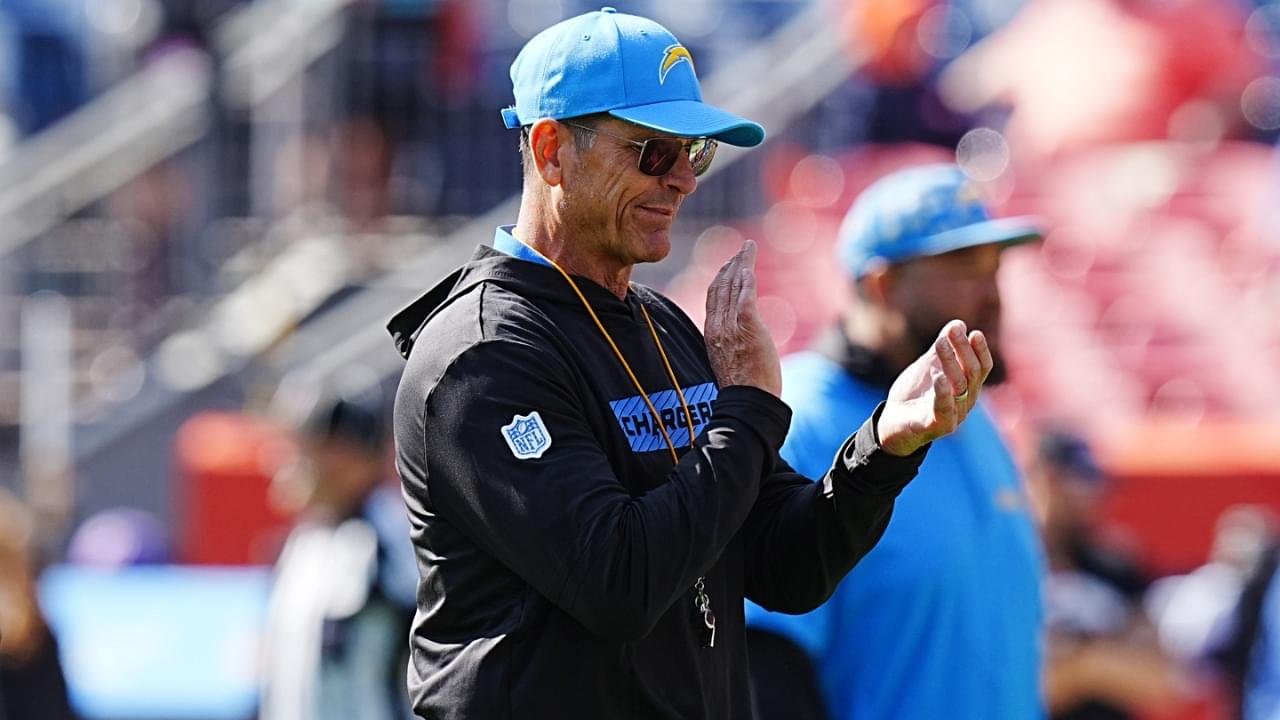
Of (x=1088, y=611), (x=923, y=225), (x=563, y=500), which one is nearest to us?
(x=563, y=500)

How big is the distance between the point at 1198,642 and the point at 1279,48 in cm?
909

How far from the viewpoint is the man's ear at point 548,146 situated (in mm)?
2611

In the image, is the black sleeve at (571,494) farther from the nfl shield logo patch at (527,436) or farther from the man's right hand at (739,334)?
the man's right hand at (739,334)

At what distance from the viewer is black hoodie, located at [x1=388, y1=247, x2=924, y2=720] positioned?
7.76 feet

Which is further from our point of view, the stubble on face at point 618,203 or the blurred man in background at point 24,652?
the blurred man in background at point 24,652

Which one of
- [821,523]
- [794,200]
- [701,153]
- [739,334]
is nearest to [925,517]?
[821,523]

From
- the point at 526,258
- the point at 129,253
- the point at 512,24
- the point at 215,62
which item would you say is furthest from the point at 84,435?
the point at 526,258

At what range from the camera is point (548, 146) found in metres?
2.63

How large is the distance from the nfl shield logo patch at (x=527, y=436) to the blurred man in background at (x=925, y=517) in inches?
49.0

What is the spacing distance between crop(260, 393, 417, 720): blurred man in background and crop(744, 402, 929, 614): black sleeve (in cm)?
264

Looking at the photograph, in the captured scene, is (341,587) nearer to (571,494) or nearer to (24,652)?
(24,652)

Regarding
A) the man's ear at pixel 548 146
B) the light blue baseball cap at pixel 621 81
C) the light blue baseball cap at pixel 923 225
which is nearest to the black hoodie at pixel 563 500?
the man's ear at pixel 548 146

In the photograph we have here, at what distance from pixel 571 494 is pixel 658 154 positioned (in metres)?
0.52

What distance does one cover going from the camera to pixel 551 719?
2416 mm
